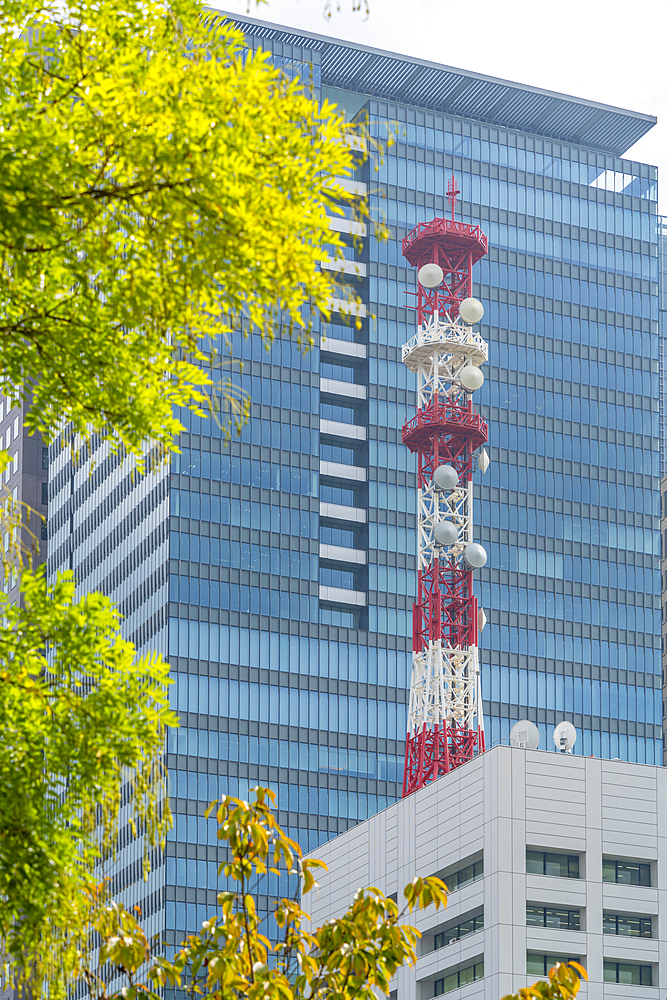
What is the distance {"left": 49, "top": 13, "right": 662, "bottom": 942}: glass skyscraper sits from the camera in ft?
559

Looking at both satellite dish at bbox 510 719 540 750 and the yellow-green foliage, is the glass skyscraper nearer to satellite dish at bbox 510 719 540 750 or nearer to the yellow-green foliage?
satellite dish at bbox 510 719 540 750

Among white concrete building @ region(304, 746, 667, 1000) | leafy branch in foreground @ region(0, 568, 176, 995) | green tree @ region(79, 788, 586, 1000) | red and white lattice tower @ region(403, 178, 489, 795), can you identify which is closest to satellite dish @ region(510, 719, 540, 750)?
white concrete building @ region(304, 746, 667, 1000)

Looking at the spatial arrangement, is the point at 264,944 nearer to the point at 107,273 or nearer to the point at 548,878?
the point at 107,273

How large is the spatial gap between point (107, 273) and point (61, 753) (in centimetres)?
401

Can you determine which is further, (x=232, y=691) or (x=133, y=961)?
(x=232, y=691)

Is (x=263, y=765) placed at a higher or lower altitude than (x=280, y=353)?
lower

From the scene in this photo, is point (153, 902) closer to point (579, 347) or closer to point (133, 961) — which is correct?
point (579, 347)

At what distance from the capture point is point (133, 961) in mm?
19000

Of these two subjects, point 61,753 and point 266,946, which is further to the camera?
point 266,946

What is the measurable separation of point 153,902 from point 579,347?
77.1 m

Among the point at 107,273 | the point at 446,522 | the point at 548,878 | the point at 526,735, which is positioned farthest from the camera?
the point at 446,522

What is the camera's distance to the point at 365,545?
594ft

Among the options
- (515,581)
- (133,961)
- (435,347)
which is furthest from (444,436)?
(133,961)

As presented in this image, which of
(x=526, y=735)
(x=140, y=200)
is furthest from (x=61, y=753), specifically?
(x=526, y=735)
